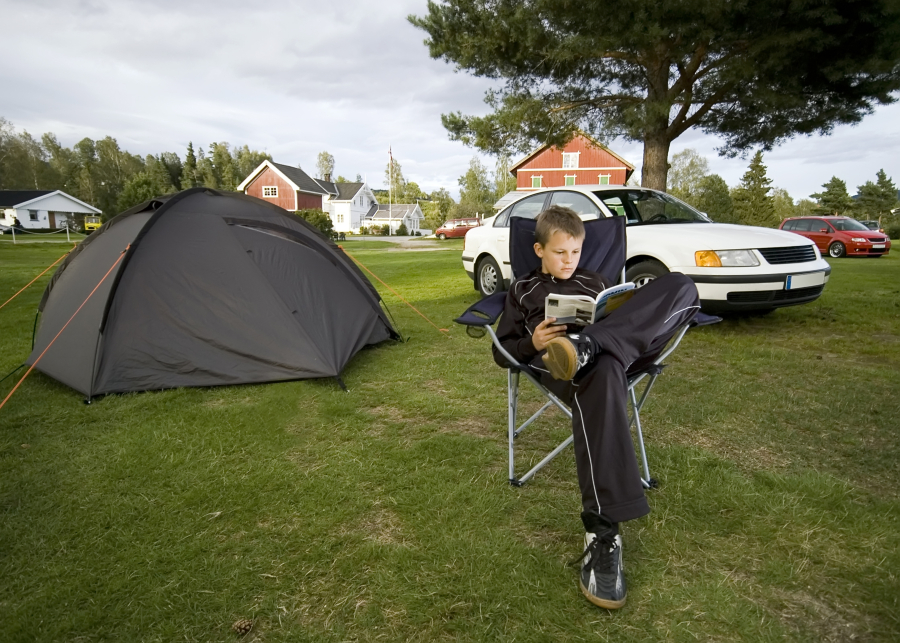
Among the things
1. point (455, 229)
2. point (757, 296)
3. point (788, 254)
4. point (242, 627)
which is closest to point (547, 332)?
point (242, 627)

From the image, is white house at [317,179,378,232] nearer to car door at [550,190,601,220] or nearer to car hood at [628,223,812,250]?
car door at [550,190,601,220]

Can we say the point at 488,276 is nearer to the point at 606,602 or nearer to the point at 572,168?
the point at 606,602

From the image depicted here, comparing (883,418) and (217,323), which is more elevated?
(217,323)

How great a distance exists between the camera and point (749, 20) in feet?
28.2

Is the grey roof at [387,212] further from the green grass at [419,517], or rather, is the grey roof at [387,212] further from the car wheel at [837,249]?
the green grass at [419,517]

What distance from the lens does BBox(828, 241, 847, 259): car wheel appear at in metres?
16.5

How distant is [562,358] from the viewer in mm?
1870

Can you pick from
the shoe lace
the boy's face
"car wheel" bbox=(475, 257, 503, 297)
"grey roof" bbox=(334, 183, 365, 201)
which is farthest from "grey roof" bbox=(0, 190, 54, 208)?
the shoe lace

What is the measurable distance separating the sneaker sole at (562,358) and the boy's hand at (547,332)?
0.26m

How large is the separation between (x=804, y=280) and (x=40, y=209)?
2163 inches

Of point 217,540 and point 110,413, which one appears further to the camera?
point 110,413

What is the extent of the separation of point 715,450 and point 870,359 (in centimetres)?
277

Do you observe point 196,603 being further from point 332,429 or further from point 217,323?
point 217,323

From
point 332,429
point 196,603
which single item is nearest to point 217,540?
point 196,603
